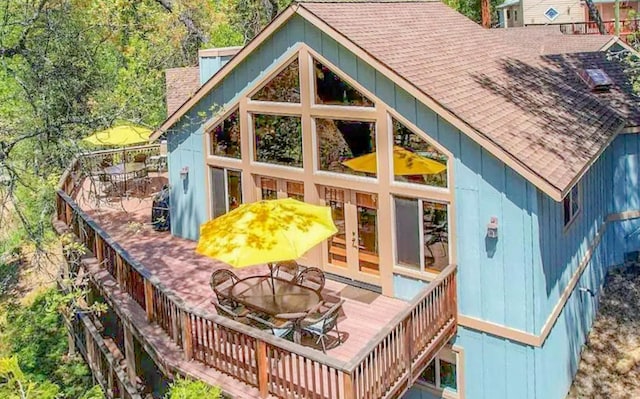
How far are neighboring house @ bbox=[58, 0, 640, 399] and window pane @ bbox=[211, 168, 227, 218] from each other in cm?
4

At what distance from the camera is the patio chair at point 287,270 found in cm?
1186

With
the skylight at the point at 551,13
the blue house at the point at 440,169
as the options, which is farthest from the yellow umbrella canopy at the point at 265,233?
the skylight at the point at 551,13

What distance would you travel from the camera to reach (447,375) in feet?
35.1

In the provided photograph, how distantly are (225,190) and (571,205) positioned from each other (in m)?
7.17

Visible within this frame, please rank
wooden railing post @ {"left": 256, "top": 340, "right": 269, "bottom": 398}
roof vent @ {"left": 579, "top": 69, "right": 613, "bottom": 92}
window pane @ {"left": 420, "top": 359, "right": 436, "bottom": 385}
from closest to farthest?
wooden railing post @ {"left": 256, "top": 340, "right": 269, "bottom": 398}
window pane @ {"left": 420, "top": 359, "right": 436, "bottom": 385}
roof vent @ {"left": 579, "top": 69, "right": 613, "bottom": 92}

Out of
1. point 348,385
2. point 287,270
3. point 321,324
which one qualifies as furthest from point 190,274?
point 348,385

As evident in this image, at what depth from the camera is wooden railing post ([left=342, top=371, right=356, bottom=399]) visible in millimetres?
7332

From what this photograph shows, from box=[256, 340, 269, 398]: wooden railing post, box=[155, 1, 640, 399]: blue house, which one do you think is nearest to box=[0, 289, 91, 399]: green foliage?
box=[155, 1, 640, 399]: blue house

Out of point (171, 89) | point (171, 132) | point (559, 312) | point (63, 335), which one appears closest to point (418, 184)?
point (559, 312)

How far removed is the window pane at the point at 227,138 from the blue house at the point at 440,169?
0.11ft

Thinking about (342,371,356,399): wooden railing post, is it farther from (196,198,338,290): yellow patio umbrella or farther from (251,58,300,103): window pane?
(251,58,300,103): window pane

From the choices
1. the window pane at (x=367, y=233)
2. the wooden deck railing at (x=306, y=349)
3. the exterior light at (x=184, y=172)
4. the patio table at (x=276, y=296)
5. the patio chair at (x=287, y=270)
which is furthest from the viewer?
the exterior light at (x=184, y=172)

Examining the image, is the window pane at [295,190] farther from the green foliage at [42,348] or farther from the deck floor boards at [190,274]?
the green foliage at [42,348]

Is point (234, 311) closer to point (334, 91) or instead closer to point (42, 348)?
point (334, 91)
